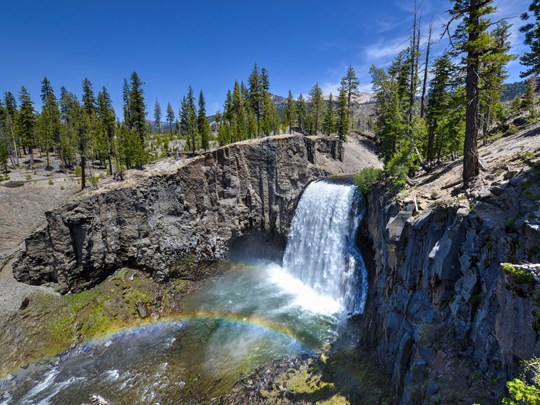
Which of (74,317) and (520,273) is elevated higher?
(520,273)

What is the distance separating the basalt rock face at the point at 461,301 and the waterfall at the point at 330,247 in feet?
30.0

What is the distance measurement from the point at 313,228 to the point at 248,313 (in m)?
11.7

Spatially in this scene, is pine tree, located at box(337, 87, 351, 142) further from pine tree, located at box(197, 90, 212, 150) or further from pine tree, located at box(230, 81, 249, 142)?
pine tree, located at box(197, 90, 212, 150)

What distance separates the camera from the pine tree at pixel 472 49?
499 inches

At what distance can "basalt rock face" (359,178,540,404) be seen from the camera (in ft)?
24.8

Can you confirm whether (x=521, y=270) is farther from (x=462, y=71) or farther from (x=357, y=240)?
(x=357, y=240)

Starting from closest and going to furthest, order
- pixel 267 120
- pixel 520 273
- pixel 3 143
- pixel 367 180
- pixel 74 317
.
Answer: pixel 520 273 → pixel 74 317 → pixel 367 180 → pixel 3 143 → pixel 267 120

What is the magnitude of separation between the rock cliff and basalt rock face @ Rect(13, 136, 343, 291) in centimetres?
2295

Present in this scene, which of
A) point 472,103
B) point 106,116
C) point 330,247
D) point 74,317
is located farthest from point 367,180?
point 106,116

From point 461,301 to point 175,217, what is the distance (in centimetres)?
2807

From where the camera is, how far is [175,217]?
104 feet

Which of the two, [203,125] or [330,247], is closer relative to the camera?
[330,247]

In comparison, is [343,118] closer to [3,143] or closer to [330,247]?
[330,247]

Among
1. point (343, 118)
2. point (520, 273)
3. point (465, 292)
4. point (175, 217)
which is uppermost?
point (343, 118)
